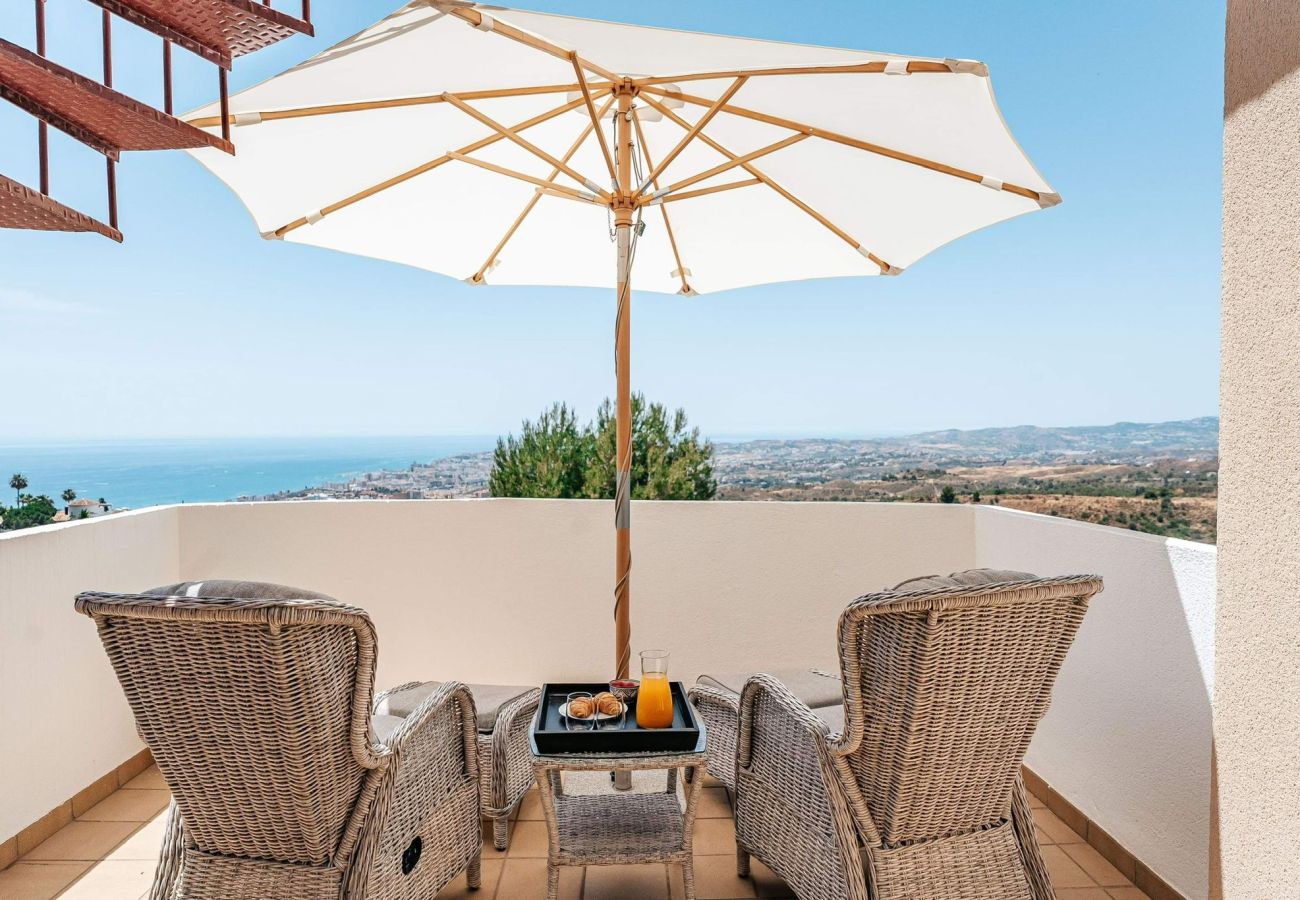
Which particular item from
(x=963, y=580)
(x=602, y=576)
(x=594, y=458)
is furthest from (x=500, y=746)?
(x=594, y=458)

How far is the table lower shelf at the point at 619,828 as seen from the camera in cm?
189

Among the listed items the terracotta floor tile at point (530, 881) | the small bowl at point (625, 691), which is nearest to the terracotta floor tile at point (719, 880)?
the terracotta floor tile at point (530, 881)

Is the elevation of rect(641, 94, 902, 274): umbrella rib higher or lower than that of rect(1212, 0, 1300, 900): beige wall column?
higher

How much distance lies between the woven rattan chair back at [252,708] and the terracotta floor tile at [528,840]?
0.90 metres

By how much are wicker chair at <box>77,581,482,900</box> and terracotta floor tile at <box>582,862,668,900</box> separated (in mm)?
592

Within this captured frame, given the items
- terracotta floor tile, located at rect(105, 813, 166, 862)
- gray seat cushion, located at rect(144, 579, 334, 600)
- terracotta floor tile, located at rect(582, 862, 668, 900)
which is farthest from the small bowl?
terracotta floor tile, located at rect(105, 813, 166, 862)

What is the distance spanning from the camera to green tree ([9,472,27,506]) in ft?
8.11

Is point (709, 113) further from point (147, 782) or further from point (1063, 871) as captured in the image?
point (147, 782)

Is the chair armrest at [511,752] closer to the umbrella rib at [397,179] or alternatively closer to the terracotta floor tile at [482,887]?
the terracotta floor tile at [482,887]

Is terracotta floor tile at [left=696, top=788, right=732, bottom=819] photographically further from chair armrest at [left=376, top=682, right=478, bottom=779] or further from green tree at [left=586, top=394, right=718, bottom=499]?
green tree at [left=586, top=394, right=718, bottom=499]

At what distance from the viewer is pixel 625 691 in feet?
6.87

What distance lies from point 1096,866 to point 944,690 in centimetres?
127

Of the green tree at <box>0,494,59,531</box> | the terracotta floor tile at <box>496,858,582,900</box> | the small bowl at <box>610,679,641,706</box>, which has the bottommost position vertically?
the terracotta floor tile at <box>496,858,582,900</box>

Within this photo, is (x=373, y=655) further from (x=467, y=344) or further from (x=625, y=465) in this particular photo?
(x=467, y=344)
